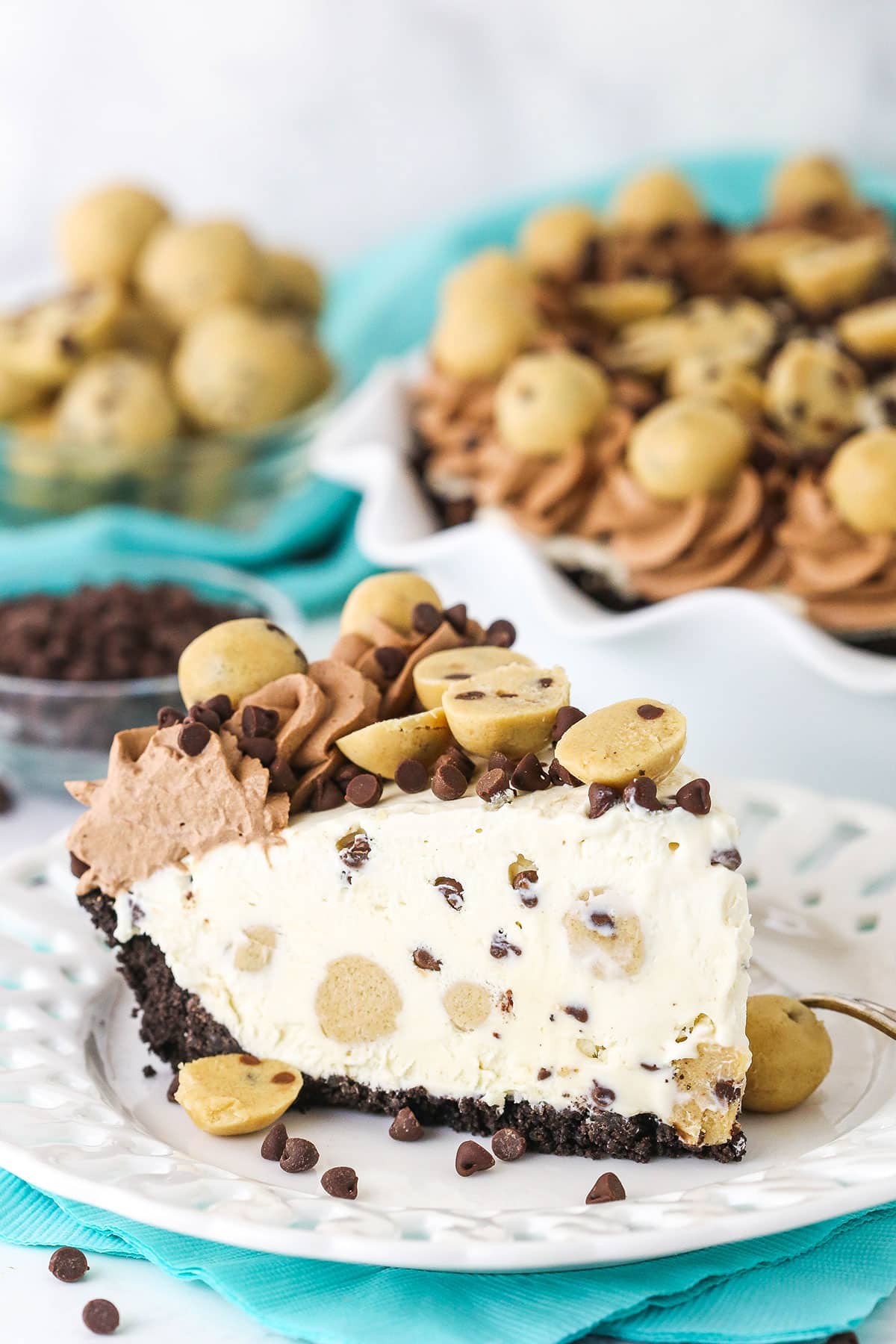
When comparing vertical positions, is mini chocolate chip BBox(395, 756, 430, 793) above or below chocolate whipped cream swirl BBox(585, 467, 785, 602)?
above

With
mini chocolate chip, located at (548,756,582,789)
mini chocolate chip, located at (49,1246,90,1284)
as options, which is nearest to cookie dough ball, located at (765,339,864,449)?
mini chocolate chip, located at (548,756,582,789)

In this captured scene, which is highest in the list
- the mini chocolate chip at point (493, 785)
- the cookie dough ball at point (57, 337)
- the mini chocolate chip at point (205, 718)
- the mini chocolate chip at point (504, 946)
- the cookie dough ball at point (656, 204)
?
the cookie dough ball at point (656, 204)

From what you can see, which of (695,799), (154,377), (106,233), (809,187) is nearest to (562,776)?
(695,799)

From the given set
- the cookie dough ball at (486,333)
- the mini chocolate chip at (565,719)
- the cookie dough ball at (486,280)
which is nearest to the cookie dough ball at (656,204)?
the cookie dough ball at (486,280)

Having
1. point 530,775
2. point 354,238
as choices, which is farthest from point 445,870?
point 354,238

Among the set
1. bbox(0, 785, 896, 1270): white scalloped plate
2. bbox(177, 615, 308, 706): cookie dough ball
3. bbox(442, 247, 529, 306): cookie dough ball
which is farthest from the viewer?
bbox(442, 247, 529, 306): cookie dough ball

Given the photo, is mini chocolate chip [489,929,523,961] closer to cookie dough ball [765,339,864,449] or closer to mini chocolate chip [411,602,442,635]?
mini chocolate chip [411,602,442,635]

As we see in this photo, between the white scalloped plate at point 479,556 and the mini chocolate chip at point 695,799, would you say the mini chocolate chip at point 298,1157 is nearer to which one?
the mini chocolate chip at point 695,799

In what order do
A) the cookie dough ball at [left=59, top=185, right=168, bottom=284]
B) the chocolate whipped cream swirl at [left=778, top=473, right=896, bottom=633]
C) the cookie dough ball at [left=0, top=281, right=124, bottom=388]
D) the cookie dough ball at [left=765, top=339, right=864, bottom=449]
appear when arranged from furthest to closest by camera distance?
the cookie dough ball at [left=59, top=185, right=168, bottom=284] → the cookie dough ball at [left=0, top=281, right=124, bottom=388] → the cookie dough ball at [left=765, top=339, right=864, bottom=449] → the chocolate whipped cream swirl at [left=778, top=473, right=896, bottom=633]
